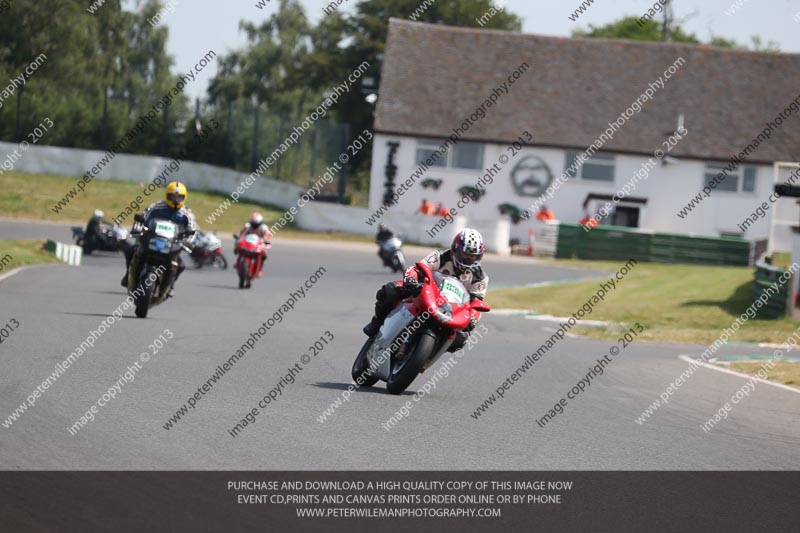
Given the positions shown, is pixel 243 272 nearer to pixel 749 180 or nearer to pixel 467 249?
pixel 467 249

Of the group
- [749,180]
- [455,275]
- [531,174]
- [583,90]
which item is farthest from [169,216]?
[749,180]

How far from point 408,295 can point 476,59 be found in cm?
4282

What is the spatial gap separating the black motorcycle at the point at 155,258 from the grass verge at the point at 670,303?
26.1ft

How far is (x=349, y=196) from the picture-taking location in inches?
2005

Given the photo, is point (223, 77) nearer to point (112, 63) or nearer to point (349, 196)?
point (112, 63)

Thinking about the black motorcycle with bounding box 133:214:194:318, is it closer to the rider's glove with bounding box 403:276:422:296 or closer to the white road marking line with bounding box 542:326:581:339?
the rider's glove with bounding box 403:276:422:296

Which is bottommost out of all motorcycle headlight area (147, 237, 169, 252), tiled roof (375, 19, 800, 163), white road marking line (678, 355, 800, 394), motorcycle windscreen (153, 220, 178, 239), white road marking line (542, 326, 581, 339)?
white road marking line (542, 326, 581, 339)

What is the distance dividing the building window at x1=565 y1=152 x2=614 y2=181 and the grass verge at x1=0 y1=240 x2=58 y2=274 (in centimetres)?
2571

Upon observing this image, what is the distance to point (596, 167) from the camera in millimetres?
50625

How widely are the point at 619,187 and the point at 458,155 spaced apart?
6.57 m

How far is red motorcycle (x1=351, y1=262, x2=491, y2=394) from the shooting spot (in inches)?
417

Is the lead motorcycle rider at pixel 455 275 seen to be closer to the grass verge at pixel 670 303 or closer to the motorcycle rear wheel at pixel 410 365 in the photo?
the motorcycle rear wheel at pixel 410 365

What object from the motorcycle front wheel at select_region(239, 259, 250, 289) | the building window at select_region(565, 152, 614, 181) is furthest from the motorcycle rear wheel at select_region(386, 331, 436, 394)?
the building window at select_region(565, 152, 614, 181)
